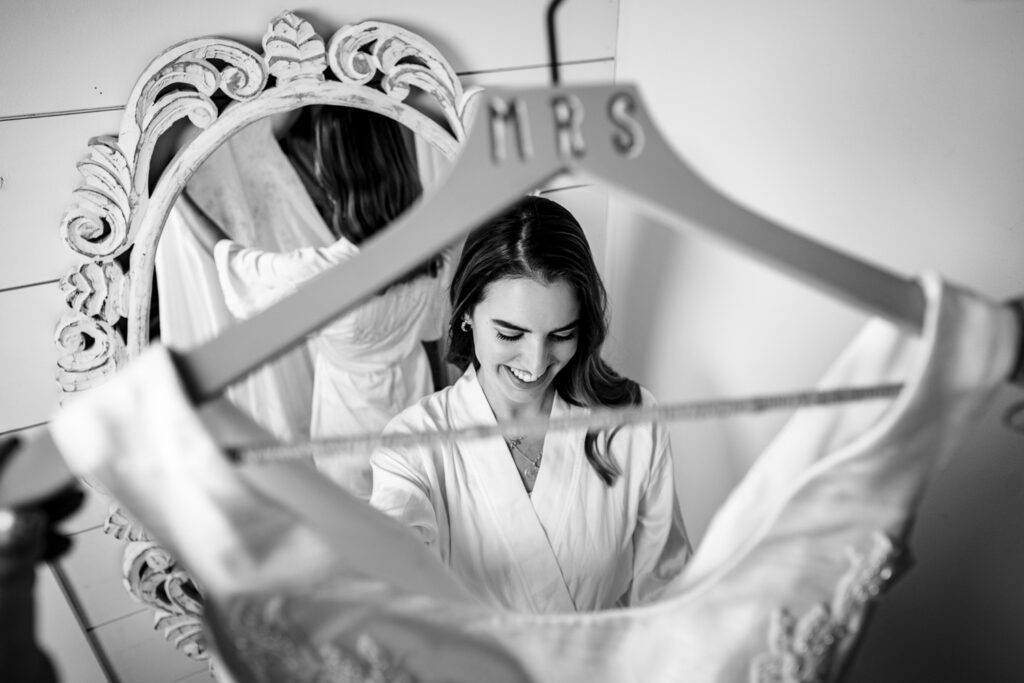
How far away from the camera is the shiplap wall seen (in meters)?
0.80

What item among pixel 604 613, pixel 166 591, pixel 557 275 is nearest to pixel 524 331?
pixel 557 275

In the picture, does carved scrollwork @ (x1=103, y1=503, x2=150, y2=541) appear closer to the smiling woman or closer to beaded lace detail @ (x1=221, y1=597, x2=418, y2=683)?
the smiling woman

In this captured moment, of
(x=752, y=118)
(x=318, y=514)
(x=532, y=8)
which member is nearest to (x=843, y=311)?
(x=752, y=118)

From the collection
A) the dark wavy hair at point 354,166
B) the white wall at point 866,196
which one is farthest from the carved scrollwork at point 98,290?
the white wall at point 866,196

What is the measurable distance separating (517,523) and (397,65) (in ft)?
1.96

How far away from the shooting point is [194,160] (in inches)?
33.7

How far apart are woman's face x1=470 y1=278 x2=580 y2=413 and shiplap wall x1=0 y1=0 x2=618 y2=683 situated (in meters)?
0.34

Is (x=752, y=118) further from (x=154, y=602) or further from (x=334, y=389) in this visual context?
(x=154, y=602)

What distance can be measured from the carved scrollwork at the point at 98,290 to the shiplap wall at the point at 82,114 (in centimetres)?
2

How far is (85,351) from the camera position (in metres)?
0.88

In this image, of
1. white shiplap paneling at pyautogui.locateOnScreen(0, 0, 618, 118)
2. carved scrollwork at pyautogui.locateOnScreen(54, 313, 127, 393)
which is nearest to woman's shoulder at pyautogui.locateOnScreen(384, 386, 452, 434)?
carved scrollwork at pyautogui.locateOnScreen(54, 313, 127, 393)

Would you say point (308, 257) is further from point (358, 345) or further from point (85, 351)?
point (85, 351)

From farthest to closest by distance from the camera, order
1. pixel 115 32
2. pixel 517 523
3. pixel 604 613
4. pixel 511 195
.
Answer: pixel 517 523 → pixel 115 32 → pixel 604 613 → pixel 511 195

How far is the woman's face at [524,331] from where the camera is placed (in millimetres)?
876
